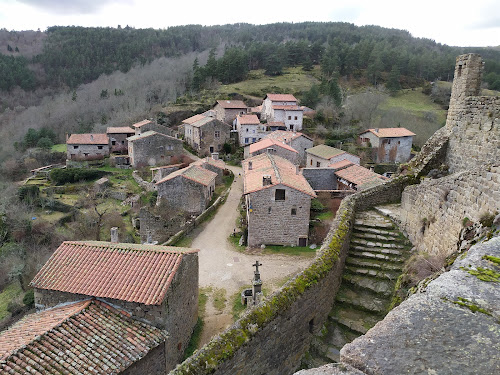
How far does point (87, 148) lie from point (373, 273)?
1970 inches

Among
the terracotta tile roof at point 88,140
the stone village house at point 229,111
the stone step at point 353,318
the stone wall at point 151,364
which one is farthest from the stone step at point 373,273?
the stone village house at point 229,111

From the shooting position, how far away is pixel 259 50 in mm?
93250

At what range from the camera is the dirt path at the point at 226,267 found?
14.7m

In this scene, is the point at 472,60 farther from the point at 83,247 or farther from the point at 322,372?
the point at 83,247

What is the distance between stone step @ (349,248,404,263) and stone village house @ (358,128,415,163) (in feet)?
135

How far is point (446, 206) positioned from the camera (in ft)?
24.3

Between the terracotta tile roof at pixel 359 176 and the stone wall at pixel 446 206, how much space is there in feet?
Answer: 54.0

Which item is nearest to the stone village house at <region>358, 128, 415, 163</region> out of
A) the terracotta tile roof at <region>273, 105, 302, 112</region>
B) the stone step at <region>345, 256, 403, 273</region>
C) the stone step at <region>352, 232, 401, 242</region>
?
the terracotta tile roof at <region>273, 105, 302, 112</region>

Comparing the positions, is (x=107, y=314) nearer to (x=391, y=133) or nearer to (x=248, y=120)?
(x=248, y=120)

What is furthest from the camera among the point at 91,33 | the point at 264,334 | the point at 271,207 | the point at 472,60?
the point at 91,33

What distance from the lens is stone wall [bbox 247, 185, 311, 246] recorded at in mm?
21062

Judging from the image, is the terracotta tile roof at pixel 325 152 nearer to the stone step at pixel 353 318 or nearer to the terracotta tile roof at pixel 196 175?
the terracotta tile roof at pixel 196 175

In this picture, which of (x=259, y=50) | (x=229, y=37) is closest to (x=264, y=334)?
(x=259, y=50)

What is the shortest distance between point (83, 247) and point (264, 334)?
9.93m
